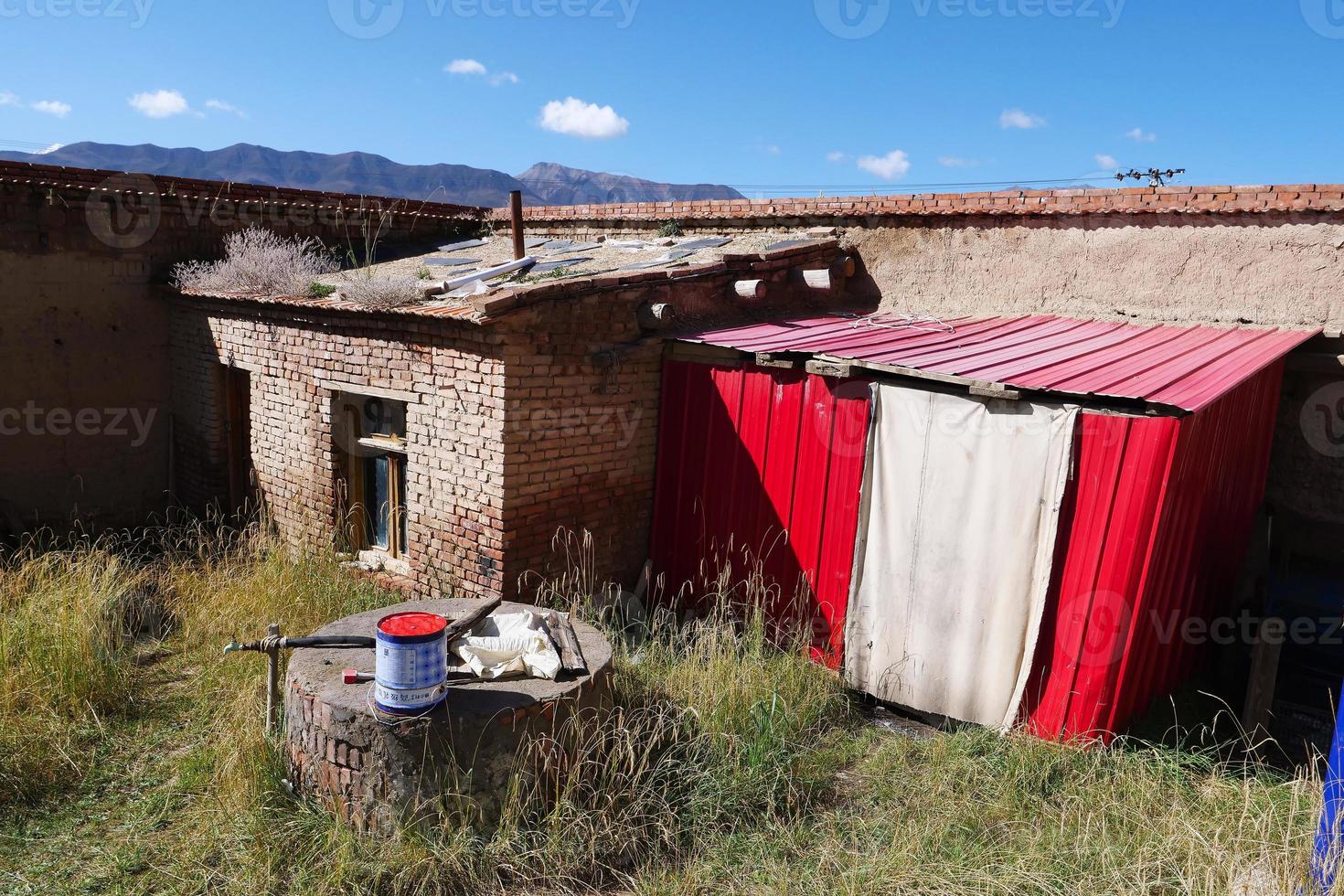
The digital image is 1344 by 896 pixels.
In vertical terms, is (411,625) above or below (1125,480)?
below

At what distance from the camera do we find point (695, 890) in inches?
155

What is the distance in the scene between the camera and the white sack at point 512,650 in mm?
4500

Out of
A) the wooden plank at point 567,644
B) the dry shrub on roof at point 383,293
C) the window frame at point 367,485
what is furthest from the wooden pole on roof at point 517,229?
the wooden plank at point 567,644

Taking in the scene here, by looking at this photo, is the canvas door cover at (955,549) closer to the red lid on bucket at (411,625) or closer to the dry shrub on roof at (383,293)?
the red lid on bucket at (411,625)

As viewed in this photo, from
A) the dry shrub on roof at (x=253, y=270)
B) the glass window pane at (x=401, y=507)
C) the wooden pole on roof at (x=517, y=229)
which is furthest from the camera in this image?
the wooden pole on roof at (x=517, y=229)

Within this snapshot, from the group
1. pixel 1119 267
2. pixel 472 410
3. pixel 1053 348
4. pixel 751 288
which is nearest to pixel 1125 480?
pixel 1053 348

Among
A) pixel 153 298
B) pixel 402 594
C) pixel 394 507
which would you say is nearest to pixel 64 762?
pixel 402 594

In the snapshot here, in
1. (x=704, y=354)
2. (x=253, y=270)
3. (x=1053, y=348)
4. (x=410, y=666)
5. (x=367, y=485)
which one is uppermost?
(x=253, y=270)

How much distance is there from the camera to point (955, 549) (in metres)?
5.60

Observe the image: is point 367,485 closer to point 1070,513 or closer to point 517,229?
point 517,229

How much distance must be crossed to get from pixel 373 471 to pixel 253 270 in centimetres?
251

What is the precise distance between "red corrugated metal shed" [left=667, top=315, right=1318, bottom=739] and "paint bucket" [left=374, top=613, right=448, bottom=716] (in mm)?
3225

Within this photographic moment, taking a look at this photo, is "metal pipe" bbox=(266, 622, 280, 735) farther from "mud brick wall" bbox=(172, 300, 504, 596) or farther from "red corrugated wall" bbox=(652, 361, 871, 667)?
"red corrugated wall" bbox=(652, 361, 871, 667)

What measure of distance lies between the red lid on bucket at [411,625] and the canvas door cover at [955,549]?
3165mm
